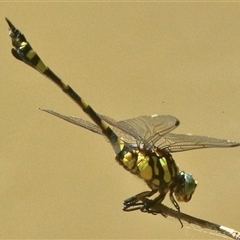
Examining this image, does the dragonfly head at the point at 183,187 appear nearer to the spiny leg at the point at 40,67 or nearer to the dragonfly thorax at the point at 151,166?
the dragonfly thorax at the point at 151,166

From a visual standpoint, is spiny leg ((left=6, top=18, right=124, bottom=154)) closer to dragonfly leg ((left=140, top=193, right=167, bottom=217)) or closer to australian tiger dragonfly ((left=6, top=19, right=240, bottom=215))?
australian tiger dragonfly ((left=6, top=19, right=240, bottom=215))

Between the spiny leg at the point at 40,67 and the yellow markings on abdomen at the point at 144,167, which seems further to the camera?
the yellow markings on abdomen at the point at 144,167

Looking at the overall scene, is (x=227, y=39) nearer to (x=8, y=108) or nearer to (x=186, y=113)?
(x=186, y=113)

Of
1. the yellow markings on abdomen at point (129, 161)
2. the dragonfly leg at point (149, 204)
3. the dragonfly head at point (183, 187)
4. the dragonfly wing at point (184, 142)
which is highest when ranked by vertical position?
the dragonfly wing at point (184, 142)

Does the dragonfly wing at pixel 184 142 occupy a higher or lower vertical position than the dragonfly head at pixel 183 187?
higher

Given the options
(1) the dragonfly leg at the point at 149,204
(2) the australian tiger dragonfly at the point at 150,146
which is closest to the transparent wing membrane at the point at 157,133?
(2) the australian tiger dragonfly at the point at 150,146

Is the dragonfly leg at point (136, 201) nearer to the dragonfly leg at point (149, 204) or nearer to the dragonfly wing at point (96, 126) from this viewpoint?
the dragonfly leg at point (149, 204)

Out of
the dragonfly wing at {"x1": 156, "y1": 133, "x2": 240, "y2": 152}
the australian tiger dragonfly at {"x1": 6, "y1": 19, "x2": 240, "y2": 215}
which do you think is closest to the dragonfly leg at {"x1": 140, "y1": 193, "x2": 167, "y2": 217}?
the australian tiger dragonfly at {"x1": 6, "y1": 19, "x2": 240, "y2": 215}
